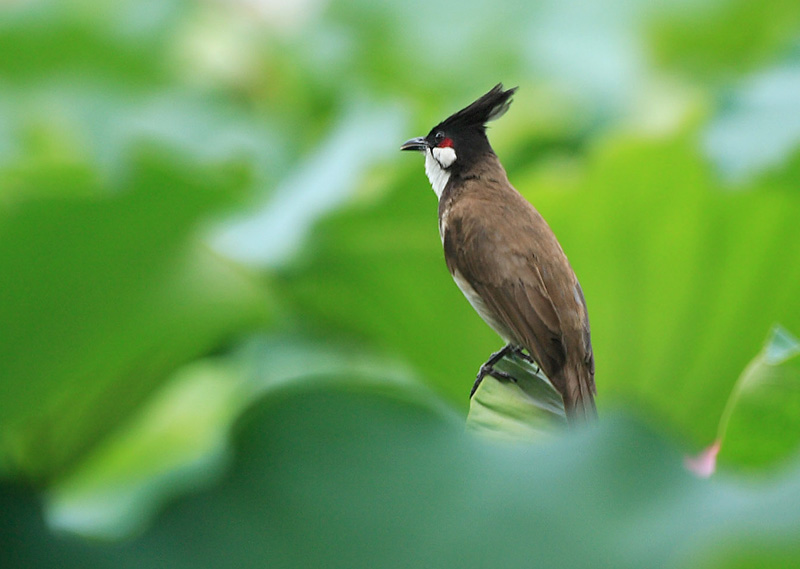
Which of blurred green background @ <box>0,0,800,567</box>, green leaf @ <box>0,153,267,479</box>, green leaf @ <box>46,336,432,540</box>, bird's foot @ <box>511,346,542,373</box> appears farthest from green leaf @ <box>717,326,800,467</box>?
green leaf @ <box>0,153,267,479</box>

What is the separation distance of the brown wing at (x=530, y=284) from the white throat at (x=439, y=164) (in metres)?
0.05

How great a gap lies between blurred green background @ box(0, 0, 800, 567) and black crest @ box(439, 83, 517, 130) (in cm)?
14

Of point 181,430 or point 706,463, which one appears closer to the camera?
point 706,463

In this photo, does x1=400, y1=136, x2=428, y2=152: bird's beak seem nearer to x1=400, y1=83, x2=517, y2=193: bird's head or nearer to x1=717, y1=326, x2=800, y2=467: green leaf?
x1=400, y1=83, x2=517, y2=193: bird's head

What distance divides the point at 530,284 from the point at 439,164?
3.8 inches

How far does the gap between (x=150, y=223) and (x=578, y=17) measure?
57.5 inches

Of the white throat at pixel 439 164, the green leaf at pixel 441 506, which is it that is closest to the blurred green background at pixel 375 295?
the green leaf at pixel 441 506

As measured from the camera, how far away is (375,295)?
1071 millimetres

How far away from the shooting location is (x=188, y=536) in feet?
1.08

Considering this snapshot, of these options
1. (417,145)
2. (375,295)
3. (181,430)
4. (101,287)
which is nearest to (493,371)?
(417,145)

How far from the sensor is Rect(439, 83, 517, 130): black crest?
1.57 feet

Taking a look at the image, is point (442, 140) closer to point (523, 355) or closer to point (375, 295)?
point (523, 355)

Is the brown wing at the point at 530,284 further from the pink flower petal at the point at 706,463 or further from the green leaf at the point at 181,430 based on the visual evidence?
the green leaf at the point at 181,430

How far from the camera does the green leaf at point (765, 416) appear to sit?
54 cm
